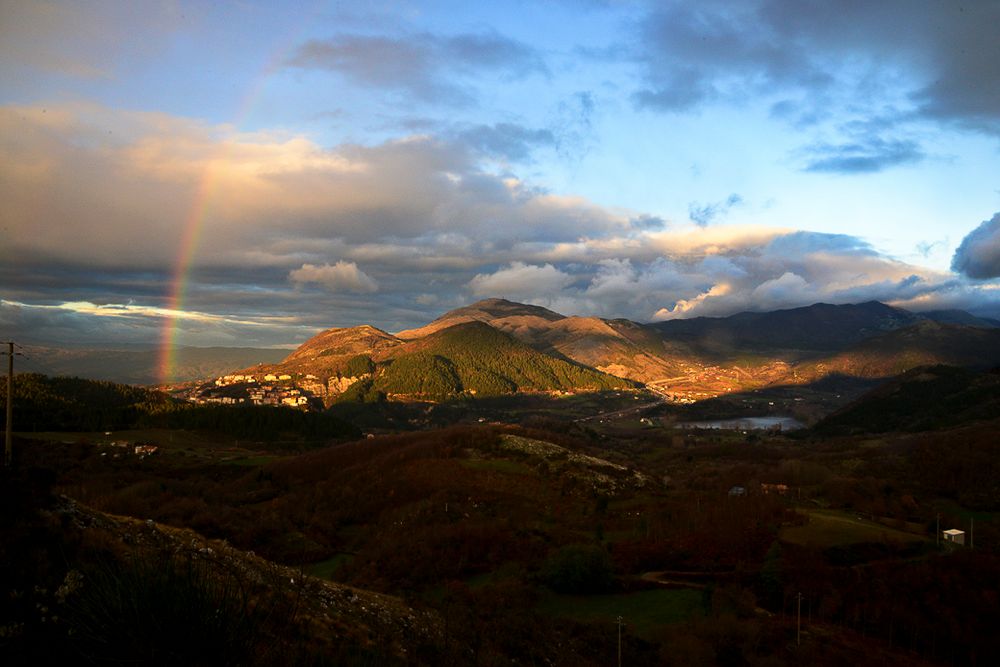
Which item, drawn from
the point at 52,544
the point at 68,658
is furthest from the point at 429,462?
the point at 68,658

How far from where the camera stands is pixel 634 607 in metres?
35.1

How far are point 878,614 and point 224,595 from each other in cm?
4132

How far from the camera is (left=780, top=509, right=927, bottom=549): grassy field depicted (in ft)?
148

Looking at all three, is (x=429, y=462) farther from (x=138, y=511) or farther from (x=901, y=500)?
(x=901, y=500)

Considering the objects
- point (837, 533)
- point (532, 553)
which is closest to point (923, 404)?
point (837, 533)

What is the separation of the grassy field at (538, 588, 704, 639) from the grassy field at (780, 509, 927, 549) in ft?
47.0

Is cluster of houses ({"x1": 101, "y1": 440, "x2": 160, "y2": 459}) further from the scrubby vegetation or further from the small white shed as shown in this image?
the small white shed

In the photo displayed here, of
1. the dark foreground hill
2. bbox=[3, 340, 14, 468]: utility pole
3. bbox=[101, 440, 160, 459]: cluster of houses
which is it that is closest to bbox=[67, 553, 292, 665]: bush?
bbox=[3, 340, 14, 468]: utility pole

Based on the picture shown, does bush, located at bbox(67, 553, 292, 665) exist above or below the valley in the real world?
above

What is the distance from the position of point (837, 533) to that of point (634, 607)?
74.8 feet

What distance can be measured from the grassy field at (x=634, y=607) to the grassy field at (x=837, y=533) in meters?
14.3

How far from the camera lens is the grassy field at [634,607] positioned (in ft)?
106

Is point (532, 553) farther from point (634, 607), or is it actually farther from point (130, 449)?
point (130, 449)

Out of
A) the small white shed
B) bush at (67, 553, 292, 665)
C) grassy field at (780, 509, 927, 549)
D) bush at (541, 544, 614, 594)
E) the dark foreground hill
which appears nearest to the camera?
bush at (67, 553, 292, 665)
